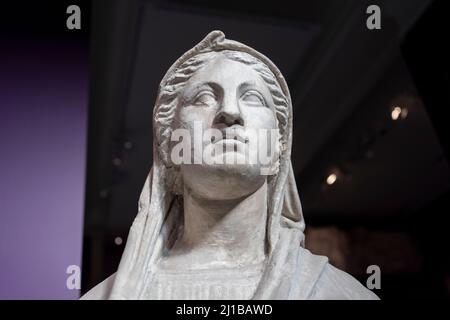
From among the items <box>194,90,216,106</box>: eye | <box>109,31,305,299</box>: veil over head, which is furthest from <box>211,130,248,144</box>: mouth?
<box>109,31,305,299</box>: veil over head

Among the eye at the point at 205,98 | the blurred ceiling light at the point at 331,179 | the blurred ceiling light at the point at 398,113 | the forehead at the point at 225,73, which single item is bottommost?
the blurred ceiling light at the point at 331,179

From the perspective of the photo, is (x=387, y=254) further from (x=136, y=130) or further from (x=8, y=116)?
(x=8, y=116)

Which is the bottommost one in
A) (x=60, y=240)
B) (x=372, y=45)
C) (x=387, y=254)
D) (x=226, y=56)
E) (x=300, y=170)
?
(x=387, y=254)

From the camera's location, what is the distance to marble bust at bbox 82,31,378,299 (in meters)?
1.96

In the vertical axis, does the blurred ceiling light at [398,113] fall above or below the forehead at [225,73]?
above

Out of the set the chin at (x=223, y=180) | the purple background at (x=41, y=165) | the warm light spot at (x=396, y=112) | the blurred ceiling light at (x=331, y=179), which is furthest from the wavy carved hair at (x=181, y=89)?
the blurred ceiling light at (x=331, y=179)

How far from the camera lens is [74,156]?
10.8 feet

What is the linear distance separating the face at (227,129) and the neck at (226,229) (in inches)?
2.1

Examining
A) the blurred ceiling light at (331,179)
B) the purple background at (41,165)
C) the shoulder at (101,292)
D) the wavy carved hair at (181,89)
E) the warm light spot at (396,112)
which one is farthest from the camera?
the blurred ceiling light at (331,179)

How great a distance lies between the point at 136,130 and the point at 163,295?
2712mm

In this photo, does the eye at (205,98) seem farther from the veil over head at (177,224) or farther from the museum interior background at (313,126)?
the museum interior background at (313,126)

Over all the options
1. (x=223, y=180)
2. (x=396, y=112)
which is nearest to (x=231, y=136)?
(x=223, y=180)

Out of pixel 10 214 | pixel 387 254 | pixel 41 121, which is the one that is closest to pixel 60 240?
pixel 10 214

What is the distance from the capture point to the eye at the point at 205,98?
2.18m
